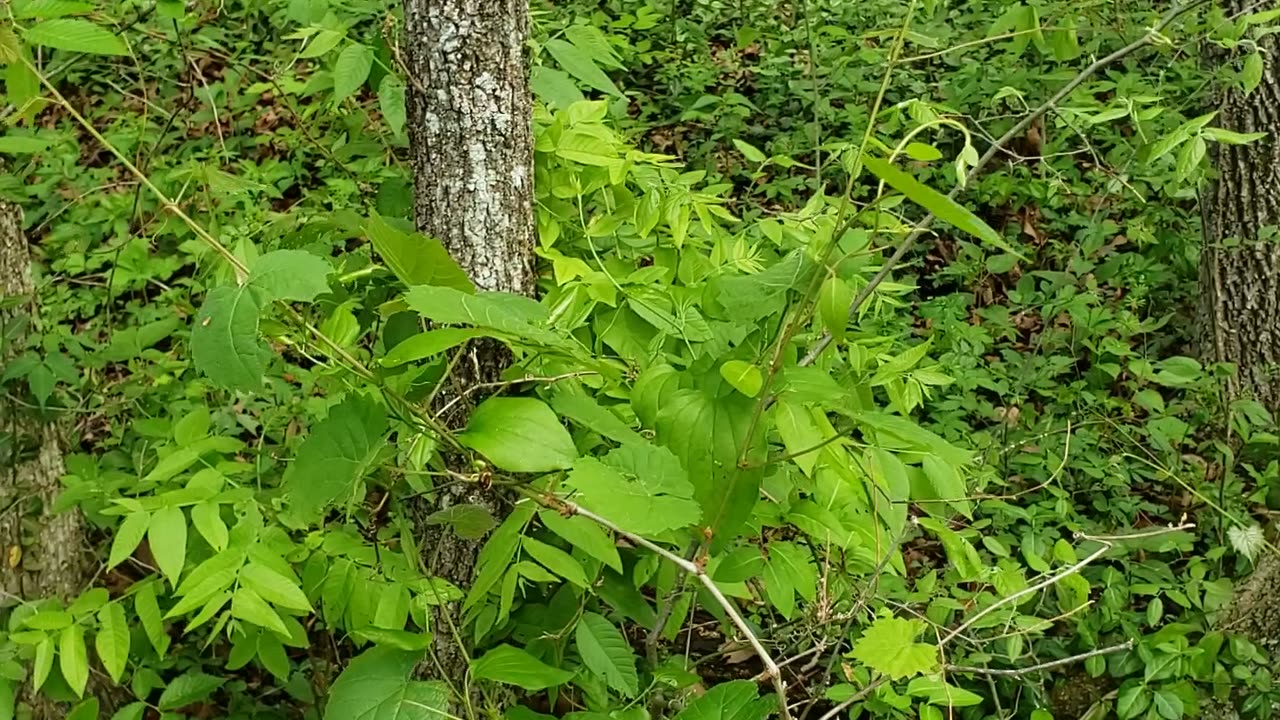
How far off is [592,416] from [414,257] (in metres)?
0.38

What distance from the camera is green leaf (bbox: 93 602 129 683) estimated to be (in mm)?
1830

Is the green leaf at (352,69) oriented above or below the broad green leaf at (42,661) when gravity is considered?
above

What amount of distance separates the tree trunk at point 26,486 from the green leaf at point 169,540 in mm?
914

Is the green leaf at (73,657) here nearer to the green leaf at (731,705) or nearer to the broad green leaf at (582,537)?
the broad green leaf at (582,537)

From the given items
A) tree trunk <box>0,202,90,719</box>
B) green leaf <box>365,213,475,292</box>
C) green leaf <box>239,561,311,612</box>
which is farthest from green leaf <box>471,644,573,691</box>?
tree trunk <box>0,202,90,719</box>

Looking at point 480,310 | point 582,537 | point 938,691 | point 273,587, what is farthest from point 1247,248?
point 273,587

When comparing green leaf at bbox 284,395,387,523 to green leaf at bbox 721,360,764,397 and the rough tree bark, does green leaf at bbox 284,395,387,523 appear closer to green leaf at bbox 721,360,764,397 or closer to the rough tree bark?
green leaf at bbox 721,360,764,397

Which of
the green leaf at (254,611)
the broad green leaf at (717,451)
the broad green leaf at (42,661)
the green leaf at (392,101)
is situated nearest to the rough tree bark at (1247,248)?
the broad green leaf at (717,451)

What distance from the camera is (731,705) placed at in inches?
53.1

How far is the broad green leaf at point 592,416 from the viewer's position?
1.47 m

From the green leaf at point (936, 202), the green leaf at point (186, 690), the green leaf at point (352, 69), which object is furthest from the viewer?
the green leaf at point (186, 690)

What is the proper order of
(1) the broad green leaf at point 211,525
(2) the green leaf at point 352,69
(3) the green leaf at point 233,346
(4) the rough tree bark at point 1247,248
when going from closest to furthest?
1. (3) the green leaf at point 233,346
2. (1) the broad green leaf at point 211,525
3. (2) the green leaf at point 352,69
4. (4) the rough tree bark at point 1247,248

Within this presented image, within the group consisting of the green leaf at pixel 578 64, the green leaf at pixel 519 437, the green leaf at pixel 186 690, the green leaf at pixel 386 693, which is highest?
the green leaf at pixel 578 64

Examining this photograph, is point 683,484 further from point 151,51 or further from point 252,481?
point 151,51
